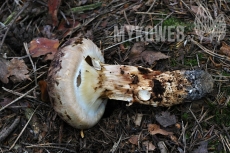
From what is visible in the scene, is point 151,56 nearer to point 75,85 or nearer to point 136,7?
point 136,7

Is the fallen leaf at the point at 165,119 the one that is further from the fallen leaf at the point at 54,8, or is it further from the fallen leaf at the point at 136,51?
the fallen leaf at the point at 54,8

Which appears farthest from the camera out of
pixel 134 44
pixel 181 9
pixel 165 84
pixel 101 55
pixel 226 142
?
pixel 181 9

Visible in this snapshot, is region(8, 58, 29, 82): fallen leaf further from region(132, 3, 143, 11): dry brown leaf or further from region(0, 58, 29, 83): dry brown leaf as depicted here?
region(132, 3, 143, 11): dry brown leaf

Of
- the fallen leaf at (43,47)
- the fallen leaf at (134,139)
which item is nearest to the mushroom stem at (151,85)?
the fallen leaf at (134,139)

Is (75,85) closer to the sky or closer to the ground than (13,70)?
closer to the sky

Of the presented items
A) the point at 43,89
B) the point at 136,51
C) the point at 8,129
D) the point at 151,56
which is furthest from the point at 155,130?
the point at 8,129

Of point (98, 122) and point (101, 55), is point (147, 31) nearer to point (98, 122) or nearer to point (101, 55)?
point (101, 55)

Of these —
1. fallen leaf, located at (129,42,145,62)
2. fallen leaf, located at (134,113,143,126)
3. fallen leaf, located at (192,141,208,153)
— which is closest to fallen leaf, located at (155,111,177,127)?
fallen leaf, located at (134,113,143,126)

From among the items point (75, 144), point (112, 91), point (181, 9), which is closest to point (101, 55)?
point (112, 91)
